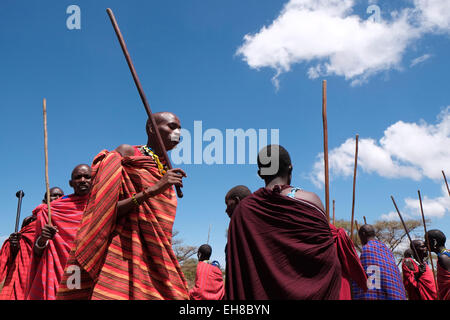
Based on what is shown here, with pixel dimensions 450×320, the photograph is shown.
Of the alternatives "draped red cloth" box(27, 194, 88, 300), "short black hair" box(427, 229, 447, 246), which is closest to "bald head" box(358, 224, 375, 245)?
"short black hair" box(427, 229, 447, 246)

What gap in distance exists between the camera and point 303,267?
307 centimetres

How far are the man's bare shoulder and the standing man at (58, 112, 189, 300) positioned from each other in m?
0.02

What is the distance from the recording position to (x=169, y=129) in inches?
148

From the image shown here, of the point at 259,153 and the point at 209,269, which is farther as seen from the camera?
the point at 209,269

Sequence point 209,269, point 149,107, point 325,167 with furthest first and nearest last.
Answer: point 209,269
point 325,167
point 149,107

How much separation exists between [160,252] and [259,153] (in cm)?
128

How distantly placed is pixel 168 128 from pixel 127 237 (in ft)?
3.73

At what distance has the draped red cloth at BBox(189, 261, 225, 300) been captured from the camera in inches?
307

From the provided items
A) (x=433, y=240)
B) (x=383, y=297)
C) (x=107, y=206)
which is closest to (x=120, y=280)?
(x=107, y=206)

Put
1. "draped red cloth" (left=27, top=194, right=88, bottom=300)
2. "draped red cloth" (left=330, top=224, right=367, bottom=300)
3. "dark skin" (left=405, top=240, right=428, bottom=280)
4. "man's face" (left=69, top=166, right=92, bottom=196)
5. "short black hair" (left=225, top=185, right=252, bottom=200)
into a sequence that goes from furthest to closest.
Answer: "dark skin" (left=405, top=240, right=428, bottom=280), "man's face" (left=69, top=166, right=92, bottom=196), "short black hair" (left=225, top=185, right=252, bottom=200), "draped red cloth" (left=27, top=194, right=88, bottom=300), "draped red cloth" (left=330, top=224, right=367, bottom=300)


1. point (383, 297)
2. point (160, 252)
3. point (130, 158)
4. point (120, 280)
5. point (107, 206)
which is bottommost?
point (383, 297)

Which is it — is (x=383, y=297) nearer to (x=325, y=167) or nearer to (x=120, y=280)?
(x=325, y=167)

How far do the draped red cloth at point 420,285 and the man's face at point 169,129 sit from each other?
6321 mm

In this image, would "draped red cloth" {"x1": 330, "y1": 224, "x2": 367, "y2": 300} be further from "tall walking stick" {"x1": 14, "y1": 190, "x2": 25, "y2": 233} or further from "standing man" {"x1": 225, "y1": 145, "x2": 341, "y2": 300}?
"tall walking stick" {"x1": 14, "y1": 190, "x2": 25, "y2": 233}
